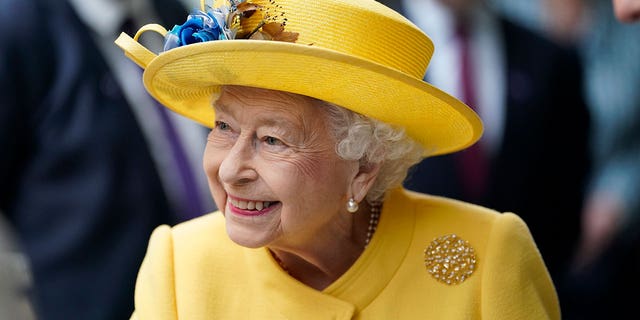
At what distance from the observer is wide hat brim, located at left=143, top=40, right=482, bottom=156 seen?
2957mm

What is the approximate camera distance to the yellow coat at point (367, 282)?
3381 mm

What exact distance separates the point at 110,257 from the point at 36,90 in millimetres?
728

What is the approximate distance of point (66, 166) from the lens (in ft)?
15.4

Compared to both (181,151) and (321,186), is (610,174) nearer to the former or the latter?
(181,151)

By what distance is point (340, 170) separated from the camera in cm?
331

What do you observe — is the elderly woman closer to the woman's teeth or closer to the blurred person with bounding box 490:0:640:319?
the woman's teeth

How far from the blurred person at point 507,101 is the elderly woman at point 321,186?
1959 millimetres

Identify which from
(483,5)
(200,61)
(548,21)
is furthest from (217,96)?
(548,21)

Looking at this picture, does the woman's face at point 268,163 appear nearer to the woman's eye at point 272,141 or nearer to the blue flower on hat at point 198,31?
the woman's eye at point 272,141

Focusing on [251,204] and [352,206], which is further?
[352,206]

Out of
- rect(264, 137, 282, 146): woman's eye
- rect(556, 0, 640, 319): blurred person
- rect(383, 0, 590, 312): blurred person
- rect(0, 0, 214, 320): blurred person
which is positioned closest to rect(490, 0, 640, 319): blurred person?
rect(556, 0, 640, 319): blurred person

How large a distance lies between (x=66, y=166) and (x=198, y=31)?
5.87 feet

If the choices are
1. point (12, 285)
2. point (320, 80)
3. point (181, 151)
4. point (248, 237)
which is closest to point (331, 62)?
point (320, 80)

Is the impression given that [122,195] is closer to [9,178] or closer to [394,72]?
[9,178]
